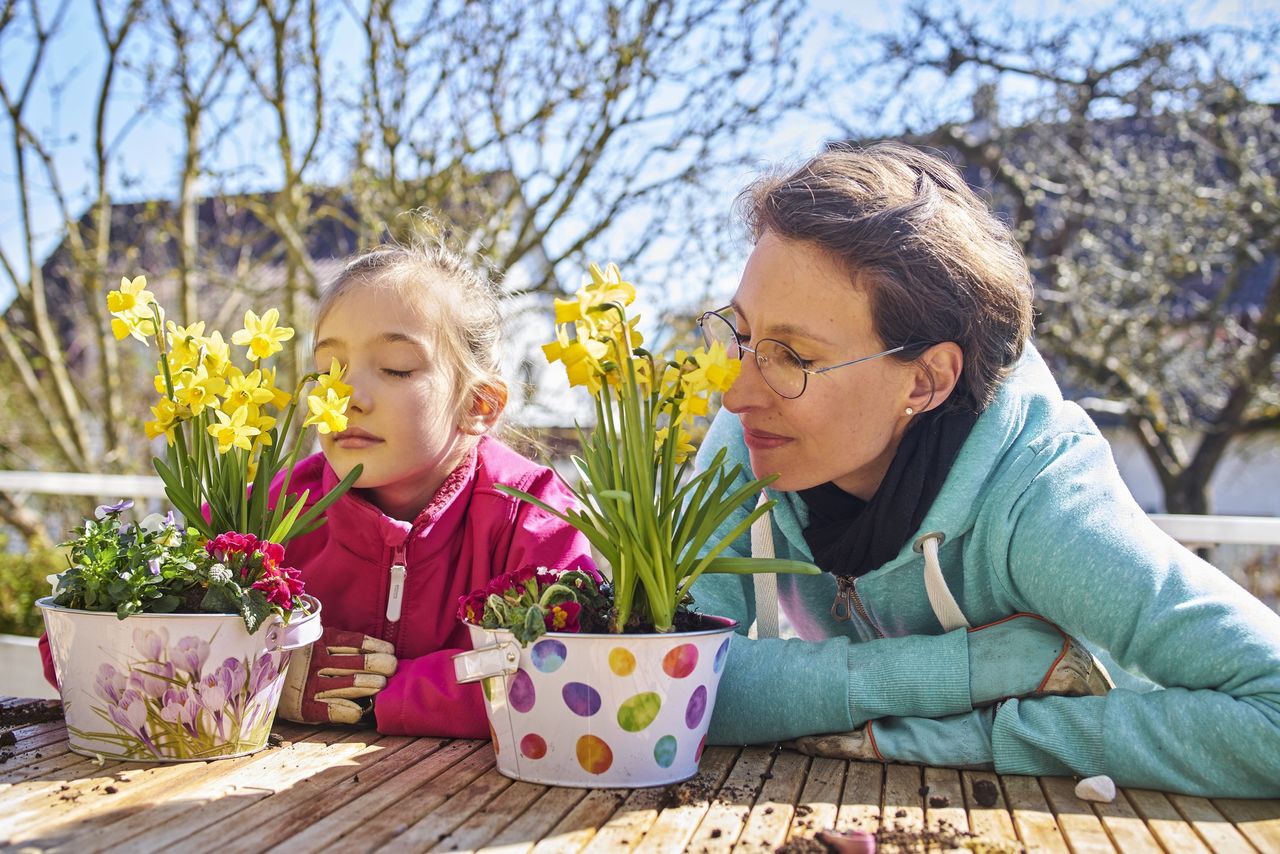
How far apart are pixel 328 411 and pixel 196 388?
189mm

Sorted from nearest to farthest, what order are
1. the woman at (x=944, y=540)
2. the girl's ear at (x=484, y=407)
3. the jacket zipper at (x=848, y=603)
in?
the woman at (x=944, y=540) → the jacket zipper at (x=848, y=603) → the girl's ear at (x=484, y=407)

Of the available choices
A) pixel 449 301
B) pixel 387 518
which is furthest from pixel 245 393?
pixel 449 301

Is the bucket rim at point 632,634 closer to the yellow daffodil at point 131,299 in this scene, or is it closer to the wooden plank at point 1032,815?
the wooden plank at point 1032,815

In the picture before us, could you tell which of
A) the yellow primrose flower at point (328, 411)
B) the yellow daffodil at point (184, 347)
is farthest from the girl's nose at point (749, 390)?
the yellow daffodil at point (184, 347)

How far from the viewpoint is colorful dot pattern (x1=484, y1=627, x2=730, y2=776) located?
1.40 metres

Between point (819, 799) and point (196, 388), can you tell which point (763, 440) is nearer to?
point (819, 799)

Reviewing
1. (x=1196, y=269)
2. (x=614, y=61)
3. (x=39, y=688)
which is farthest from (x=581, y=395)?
(x=1196, y=269)

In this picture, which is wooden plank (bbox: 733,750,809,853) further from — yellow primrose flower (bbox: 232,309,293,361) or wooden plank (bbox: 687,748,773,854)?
yellow primrose flower (bbox: 232,309,293,361)

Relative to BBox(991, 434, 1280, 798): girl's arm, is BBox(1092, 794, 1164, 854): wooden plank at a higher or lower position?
lower

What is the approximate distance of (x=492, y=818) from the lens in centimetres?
130

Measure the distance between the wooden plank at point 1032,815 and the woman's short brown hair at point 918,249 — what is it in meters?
0.63

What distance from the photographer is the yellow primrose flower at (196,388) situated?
1.61 meters

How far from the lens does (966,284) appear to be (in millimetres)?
1804

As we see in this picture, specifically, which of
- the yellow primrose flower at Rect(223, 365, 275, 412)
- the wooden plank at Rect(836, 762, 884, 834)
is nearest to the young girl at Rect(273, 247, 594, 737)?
the yellow primrose flower at Rect(223, 365, 275, 412)
